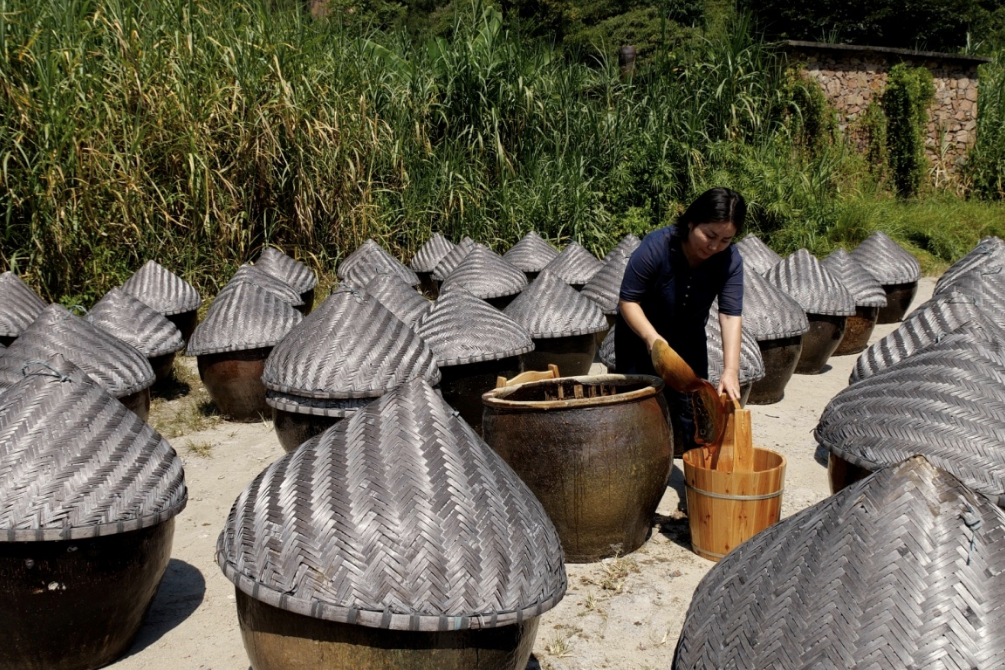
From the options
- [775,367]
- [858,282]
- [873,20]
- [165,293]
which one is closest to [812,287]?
[858,282]

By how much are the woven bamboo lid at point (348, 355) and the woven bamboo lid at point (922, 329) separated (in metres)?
2.03

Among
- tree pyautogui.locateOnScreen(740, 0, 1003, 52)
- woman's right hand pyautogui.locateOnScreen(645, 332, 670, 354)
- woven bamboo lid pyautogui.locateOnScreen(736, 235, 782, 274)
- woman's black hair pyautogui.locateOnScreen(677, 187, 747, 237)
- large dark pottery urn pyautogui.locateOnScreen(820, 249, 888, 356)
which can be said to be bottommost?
large dark pottery urn pyautogui.locateOnScreen(820, 249, 888, 356)

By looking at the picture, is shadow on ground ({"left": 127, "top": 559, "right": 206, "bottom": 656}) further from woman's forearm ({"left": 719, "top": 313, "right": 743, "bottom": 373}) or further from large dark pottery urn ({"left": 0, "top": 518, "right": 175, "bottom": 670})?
woman's forearm ({"left": 719, "top": 313, "right": 743, "bottom": 373})

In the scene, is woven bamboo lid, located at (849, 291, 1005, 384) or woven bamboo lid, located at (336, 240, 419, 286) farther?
woven bamboo lid, located at (336, 240, 419, 286)

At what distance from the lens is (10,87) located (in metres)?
8.22

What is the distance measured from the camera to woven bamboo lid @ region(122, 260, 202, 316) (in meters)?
7.40

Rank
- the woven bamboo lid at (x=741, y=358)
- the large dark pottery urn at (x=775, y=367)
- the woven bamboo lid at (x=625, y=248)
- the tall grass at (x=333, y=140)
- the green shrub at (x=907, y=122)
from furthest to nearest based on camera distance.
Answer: the green shrub at (x=907, y=122) → the tall grass at (x=333, y=140) → the woven bamboo lid at (x=625, y=248) → the large dark pottery urn at (x=775, y=367) → the woven bamboo lid at (x=741, y=358)

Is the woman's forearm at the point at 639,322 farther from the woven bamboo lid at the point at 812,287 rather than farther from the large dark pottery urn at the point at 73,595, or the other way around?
the woven bamboo lid at the point at 812,287

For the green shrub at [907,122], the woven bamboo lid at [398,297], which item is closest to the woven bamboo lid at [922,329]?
the woven bamboo lid at [398,297]

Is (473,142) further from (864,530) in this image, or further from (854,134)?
(864,530)

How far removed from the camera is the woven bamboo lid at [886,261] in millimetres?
8883

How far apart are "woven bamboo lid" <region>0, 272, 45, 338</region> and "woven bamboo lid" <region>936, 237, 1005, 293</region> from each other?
6.06m

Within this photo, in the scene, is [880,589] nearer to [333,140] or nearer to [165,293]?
[165,293]

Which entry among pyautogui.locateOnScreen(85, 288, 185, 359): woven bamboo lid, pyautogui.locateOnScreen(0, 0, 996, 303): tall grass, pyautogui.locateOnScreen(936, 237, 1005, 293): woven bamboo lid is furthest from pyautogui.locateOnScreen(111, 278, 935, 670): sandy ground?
pyautogui.locateOnScreen(0, 0, 996, 303): tall grass
